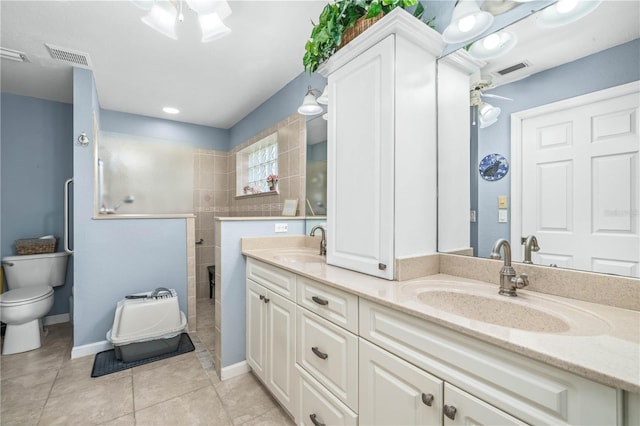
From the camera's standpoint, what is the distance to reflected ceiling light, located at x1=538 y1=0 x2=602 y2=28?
38.2 inches

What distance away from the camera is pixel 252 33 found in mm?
1983

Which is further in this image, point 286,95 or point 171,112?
point 171,112

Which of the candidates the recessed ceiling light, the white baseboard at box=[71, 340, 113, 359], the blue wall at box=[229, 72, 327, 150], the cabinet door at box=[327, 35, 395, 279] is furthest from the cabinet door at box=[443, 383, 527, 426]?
the recessed ceiling light

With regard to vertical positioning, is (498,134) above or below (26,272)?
above

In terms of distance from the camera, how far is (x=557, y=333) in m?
0.79

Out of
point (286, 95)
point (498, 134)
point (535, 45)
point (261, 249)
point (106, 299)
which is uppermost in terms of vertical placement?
point (286, 95)

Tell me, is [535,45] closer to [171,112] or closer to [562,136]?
[562,136]

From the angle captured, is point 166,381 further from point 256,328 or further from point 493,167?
point 493,167

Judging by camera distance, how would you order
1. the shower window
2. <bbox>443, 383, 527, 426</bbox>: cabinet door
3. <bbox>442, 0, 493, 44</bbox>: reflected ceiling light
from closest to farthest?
<bbox>443, 383, 527, 426</bbox>: cabinet door < <bbox>442, 0, 493, 44</bbox>: reflected ceiling light < the shower window

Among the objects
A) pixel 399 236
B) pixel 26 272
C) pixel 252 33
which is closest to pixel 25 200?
pixel 26 272

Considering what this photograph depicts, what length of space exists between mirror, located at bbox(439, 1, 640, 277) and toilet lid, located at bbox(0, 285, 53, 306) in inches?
A: 130

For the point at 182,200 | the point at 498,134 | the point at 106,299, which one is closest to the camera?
the point at 498,134

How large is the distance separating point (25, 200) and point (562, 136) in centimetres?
449

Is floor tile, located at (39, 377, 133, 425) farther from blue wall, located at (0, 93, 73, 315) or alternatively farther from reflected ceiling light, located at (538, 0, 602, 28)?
reflected ceiling light, located at (538, 0, 602, 28)
